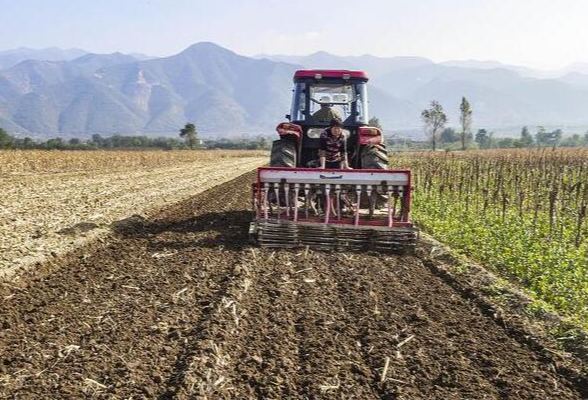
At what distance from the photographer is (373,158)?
348 inches

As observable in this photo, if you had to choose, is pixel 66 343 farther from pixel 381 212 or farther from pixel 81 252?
pixel 381 212

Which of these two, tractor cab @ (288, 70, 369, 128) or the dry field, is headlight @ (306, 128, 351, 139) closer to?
tractor cab @ (288, 70, 369, 128)

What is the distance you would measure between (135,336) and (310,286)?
2.09 metres

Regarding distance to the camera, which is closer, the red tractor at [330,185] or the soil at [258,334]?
the soil at [258,334]

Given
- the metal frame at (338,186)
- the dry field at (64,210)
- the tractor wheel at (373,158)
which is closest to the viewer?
the dry field at (64,210)

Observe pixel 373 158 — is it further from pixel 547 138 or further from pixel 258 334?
pixel 547 138

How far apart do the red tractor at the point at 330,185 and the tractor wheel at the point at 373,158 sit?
0.01m

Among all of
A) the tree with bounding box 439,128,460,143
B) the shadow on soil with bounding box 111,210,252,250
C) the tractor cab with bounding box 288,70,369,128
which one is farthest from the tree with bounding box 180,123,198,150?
the tractor cab with bounding box 288,70,369,128

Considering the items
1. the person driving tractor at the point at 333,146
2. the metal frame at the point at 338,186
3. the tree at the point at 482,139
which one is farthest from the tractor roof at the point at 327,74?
the tree at the point at 482,139

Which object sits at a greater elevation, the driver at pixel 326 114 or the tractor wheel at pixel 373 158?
the driver at pixel 326 114

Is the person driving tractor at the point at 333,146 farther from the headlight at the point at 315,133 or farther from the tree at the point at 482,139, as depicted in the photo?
the tree at the point at 482,139

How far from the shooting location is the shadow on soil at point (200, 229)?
8.25 meters

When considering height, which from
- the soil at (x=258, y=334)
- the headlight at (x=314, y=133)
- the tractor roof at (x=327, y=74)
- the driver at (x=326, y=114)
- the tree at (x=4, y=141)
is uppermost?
the tractor roof at (x=327, y=74)

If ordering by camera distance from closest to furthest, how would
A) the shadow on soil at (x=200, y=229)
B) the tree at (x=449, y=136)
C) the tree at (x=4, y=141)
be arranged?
1. the shadow on soil at (x=200, y=229)
2. the tree at (x=4, y=141)
3. the tree at (x=449, y=136)
